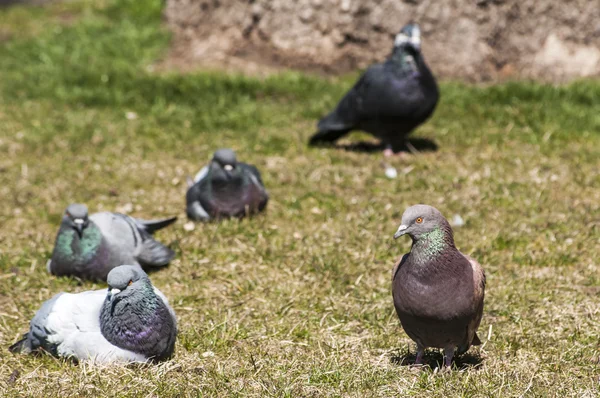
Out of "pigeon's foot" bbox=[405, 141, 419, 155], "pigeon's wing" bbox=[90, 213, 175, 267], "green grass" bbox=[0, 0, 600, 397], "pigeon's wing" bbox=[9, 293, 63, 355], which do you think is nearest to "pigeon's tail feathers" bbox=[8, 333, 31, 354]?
"pigeon's wing" bbox=[9, 293, 63, 355]

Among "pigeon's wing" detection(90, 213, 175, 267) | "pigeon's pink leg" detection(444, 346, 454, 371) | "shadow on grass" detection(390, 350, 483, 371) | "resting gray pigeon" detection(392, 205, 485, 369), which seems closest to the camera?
"resting gray pigeon" detection(392, 205, 485, 369)

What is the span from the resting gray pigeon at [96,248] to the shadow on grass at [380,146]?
8.90 ft

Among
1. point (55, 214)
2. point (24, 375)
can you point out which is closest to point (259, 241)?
point (55, 214)

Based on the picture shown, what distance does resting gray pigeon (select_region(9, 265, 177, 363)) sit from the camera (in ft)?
13.3

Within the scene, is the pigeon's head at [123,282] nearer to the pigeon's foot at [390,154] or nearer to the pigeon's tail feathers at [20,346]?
the pigeon's tail feathers at [20,346]

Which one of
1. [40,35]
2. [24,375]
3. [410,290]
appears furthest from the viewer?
[40,35]

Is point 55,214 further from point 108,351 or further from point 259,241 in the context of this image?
point 108,351

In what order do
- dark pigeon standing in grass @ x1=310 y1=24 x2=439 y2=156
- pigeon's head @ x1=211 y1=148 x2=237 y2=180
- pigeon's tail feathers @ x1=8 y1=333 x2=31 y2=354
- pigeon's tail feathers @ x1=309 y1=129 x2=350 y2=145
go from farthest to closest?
pigeon's tail feathers @ x1=309 y1=129 x2=350 y2=145, dark pigeon standing in grass @ x1=310 y1=24 x2=439 y2=156, pigeon's head @ x1=211 y1=148 x2=237 y2=180, pigeon's tail feathers @ x1=8 y1=333 x2=31 y2=354

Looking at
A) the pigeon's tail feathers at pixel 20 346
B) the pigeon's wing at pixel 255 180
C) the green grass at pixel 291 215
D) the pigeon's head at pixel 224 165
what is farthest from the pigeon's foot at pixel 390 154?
the pigeon's tail feathers at pixel 20 346

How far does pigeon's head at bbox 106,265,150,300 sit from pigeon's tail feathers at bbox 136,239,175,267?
1.21 m

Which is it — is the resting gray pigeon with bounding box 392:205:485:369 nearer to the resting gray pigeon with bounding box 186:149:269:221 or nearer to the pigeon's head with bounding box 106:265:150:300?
the pigeon's head with bounding box 106:265:150:300

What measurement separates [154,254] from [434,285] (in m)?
2.30

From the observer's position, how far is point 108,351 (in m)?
4.07

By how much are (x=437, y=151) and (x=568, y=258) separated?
236 cm
